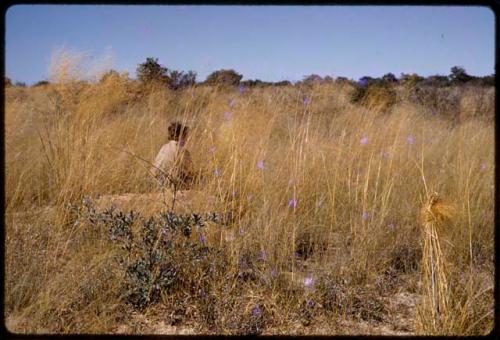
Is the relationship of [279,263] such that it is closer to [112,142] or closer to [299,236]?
[299,236]

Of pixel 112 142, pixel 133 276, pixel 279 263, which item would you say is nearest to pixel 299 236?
pixel 279 263

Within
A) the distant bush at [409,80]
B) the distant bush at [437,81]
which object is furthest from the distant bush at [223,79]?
the distant bush at [437,81]

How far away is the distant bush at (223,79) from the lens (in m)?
4.32

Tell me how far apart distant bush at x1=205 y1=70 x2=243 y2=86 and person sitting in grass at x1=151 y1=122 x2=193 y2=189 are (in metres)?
0.68

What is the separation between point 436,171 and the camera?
11.8 ft

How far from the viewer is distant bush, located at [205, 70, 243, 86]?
432cm

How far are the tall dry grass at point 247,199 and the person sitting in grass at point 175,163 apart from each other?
0.14 metres

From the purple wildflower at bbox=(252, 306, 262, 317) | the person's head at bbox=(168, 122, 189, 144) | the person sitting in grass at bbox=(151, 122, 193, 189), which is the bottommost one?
the purple wildflower at bbox=(252, 306, 262, 317)

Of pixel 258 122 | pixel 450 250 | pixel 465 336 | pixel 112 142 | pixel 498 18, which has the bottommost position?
pixel 465 336

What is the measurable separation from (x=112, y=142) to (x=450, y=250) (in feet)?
8.50

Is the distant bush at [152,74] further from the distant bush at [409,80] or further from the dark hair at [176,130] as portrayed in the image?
the distant bush at [409,80]

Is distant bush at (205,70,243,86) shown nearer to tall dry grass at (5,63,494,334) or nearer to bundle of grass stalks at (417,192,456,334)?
tall dry grass at (5,63,494,334)

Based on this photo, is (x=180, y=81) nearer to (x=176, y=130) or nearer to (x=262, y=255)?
(x=176, y=130)

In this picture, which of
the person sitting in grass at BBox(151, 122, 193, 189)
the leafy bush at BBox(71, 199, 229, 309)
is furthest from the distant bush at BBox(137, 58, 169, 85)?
the leafy bush at BBox(71, 199, 229, 309)
